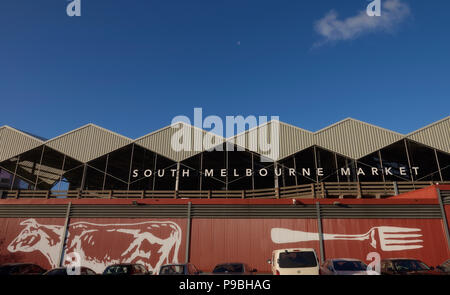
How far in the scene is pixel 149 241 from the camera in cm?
2066

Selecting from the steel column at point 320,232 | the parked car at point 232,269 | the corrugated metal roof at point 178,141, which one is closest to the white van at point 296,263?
the parked car at point 232,269

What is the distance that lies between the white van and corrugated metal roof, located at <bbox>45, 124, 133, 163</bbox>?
70.9 ft

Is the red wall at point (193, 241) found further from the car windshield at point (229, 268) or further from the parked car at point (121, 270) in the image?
the car windshield at point (229, 268)

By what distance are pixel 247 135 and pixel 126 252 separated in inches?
602

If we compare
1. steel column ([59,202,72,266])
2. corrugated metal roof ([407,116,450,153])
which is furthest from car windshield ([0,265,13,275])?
corrugated metal roof ([407,116,450,153])

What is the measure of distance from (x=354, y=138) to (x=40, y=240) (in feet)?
91.3

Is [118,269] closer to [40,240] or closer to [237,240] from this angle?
[237,240]

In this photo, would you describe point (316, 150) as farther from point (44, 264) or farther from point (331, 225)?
point (44, 264)

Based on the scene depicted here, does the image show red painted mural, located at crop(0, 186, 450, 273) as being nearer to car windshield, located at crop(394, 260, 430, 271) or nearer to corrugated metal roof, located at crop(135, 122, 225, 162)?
car windshield, located at crop(394, 260, 430, 271)

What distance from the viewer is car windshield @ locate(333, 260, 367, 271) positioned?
12.3m

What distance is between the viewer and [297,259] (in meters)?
12.4

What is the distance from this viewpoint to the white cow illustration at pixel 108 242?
20281mm

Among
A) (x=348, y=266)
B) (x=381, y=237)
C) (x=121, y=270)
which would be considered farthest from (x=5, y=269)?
(x=381, y=237)
